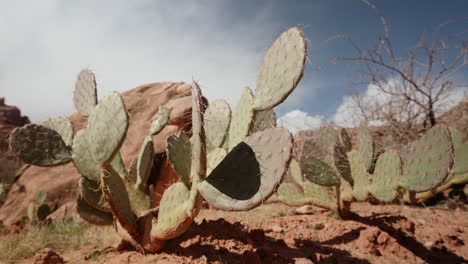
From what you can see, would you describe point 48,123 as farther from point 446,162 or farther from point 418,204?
point 418,204

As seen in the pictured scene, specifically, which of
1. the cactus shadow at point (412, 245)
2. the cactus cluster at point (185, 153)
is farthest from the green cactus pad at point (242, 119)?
the cactus shadow at point (412, 245)

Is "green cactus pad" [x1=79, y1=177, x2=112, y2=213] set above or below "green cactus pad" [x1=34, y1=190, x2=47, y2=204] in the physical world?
above

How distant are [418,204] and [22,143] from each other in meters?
3.80

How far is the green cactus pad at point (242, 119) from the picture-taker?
1572 mm

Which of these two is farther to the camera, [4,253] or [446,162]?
[4,253]

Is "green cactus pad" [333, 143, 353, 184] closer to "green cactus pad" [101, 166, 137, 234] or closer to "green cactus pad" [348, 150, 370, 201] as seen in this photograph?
"green cactus pad" [348, 150, 370, 201]

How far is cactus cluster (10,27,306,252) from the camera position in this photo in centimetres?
120

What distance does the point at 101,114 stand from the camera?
5.31 ft

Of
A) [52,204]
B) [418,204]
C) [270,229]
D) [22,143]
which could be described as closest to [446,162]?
[270,229]

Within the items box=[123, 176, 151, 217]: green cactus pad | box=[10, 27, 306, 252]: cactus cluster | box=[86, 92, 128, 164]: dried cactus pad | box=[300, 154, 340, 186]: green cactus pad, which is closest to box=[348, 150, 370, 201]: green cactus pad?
box=[300, 154, 340, 186]: green cactus pad

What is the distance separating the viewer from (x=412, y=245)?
2.21 metres

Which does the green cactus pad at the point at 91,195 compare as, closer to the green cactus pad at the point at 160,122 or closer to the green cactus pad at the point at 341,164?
the green cactus pad at the point at 160,122

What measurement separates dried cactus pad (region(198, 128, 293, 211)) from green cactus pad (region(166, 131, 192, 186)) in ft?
0.88

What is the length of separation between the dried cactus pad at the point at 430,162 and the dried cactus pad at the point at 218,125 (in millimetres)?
1272
